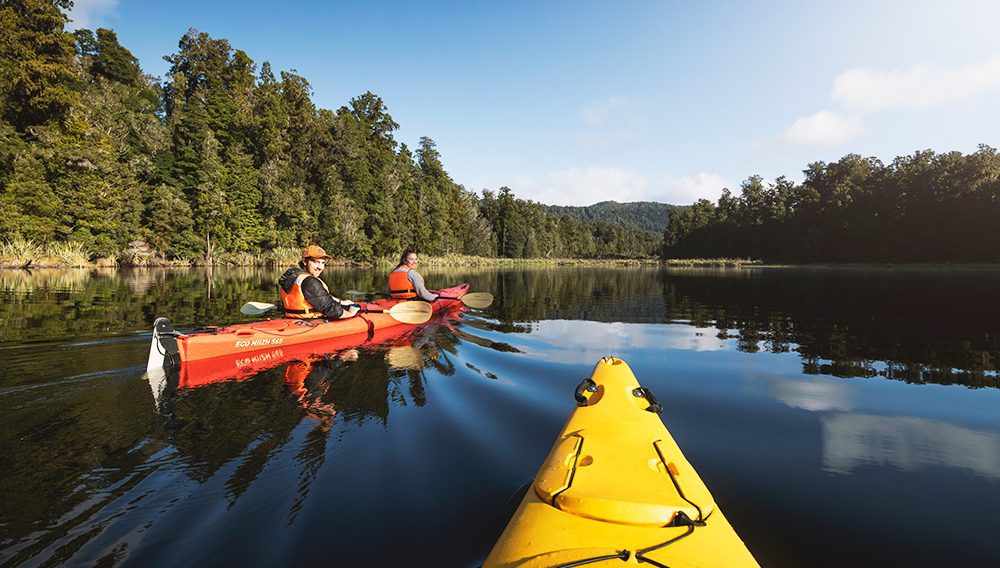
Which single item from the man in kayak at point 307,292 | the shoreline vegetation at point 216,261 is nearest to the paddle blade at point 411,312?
the man in kayak at point 307,292

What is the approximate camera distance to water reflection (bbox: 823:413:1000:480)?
3531mm

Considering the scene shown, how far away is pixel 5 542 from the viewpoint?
7.52ft

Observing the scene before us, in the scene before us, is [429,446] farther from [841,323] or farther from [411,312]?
[841,323]

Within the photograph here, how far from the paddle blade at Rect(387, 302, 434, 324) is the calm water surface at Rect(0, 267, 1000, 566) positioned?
1.08 meters

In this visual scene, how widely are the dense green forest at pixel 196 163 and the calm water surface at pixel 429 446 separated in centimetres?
2609

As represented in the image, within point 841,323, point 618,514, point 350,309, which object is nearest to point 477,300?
point 350,309

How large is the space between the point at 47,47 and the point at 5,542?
136 ft

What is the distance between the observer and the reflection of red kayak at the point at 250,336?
18.7 ft

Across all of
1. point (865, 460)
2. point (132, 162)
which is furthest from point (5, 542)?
point (132, 162)

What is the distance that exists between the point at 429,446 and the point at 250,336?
419 centimetres

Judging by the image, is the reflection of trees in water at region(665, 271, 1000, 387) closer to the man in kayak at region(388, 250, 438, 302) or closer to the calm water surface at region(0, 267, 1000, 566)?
the calm water surface at region(0, 267, 1000, 566)

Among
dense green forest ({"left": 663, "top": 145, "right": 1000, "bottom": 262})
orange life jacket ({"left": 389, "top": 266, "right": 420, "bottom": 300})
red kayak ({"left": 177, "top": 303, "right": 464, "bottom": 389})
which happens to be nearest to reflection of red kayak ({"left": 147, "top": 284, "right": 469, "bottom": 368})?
red kayak ({"left": 177, "top": 303, "right": 464, "bottom": 389})

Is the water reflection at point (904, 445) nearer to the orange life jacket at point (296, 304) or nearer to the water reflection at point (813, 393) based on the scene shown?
the water reflection at point (813, 393)

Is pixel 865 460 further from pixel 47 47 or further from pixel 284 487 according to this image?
pixel 47 47
